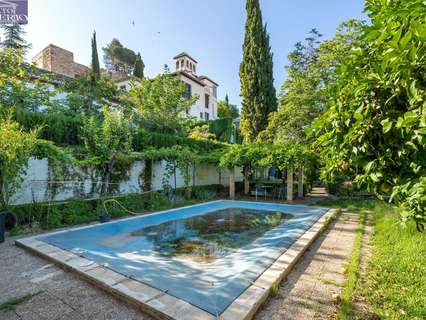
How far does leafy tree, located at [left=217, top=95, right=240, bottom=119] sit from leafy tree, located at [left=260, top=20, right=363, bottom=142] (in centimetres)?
2665

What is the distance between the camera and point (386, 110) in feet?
4.95

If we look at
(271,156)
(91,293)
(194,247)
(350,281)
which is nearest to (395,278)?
(350,281)

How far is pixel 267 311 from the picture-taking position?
121 inches

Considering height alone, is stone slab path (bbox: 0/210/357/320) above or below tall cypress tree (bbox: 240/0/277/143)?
below

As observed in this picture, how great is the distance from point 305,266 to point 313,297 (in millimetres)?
1245

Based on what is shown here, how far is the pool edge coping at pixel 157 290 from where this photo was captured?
2.91 meters

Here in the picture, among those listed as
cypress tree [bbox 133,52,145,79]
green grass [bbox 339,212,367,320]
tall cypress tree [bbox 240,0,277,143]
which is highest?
cypress tree [bbox 133,52,145,79]

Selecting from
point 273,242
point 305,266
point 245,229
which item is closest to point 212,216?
point 245,229

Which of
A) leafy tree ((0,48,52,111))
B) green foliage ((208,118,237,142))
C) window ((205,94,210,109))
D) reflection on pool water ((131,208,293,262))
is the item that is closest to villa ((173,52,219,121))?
window ((205,94,210,109))

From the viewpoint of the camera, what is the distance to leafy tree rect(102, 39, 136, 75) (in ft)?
136

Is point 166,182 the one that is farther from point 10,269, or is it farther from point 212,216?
point 10,269

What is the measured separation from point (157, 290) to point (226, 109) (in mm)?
41854

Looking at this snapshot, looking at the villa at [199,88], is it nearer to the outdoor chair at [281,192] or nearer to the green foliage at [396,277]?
the outdoor chair at [281,192]

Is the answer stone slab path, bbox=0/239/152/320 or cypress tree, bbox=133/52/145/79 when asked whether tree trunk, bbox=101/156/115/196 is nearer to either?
stone slab path, bbox=0/239/152/320
